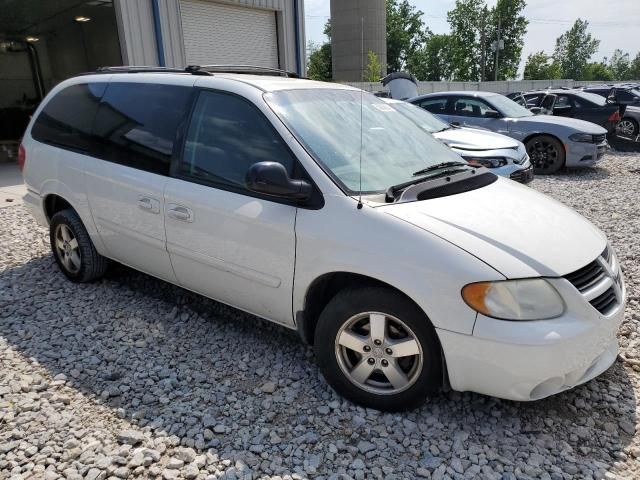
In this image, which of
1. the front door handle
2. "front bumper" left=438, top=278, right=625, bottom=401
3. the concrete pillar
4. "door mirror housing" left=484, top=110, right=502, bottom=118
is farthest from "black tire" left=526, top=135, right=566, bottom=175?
the concrete pillar

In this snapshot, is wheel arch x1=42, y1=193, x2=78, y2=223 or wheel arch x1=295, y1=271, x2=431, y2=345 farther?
wheel arch x1=42, y1=193, x2=78, y2=223

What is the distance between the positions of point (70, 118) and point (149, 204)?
4.49ft

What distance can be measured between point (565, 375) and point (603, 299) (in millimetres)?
462

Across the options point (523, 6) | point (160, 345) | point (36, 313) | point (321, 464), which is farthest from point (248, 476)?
point (523, 6)

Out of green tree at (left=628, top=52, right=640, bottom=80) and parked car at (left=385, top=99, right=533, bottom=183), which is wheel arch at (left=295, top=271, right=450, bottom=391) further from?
green tree at (left=628, top=52, right=640, bottom=80)

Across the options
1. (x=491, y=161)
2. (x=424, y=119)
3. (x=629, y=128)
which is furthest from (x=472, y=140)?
(x=629, y=128)

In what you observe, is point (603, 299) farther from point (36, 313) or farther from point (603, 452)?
point (36, 313)

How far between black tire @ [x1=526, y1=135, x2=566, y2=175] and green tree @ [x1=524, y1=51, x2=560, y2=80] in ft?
206

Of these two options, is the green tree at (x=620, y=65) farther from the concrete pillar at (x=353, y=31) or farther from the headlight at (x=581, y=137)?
the headlight at (x=581, y=137)

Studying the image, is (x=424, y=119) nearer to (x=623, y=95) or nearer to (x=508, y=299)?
(x=508, y=299)

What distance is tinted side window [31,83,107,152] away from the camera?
154 inches

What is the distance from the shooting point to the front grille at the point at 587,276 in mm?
2414

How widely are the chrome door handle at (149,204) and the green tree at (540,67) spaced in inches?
2812

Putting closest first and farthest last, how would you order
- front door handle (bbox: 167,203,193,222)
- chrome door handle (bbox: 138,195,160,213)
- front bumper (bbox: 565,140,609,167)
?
front door handle (bbox: 167,203,193,222) < chrome door handle (bbox: 138,195,160,213) < front bumper (bbox: 565,140,609,167)
